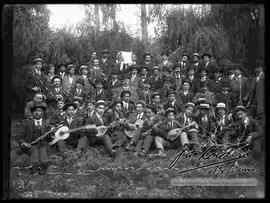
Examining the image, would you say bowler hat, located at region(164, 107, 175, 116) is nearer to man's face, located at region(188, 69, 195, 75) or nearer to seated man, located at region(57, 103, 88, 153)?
man's face, located at region(188, 69, 195, 75)

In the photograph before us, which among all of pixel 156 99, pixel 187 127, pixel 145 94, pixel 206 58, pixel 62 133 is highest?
pixel 206 58

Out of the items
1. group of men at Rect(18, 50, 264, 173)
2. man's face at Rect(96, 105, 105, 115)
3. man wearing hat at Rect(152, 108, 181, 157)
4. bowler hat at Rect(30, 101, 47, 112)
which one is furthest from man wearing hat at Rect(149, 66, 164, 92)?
bowler hat at Rect(30, 101, 47, 112)

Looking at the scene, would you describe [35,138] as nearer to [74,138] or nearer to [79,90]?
[74,138]

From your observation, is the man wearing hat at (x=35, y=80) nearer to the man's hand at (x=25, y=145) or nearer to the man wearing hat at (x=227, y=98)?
the man's hand at (x=25, y=145)

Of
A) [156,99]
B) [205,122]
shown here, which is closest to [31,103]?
[156,99]

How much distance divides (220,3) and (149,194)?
426 centimetres

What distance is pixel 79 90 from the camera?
7.80 metres

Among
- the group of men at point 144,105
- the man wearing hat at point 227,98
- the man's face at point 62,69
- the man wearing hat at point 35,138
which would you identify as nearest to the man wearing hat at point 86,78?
the group of men at point 144,105

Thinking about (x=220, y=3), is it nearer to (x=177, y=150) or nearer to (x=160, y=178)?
(x=177, y=150)

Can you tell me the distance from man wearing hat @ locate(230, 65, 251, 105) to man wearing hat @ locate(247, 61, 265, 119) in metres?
0.09

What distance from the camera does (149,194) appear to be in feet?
24.2

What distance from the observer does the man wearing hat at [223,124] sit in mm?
7535

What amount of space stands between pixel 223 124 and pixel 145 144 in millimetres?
1632
